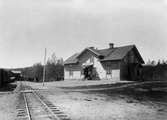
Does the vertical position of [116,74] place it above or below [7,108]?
above

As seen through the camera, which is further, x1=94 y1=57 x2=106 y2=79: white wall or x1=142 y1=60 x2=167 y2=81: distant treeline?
x1=142 y1=60 x2=167 y2=81: distant treeline

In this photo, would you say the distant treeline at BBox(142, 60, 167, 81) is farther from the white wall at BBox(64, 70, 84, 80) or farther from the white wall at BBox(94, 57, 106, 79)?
the white wall at BBox(64, 70, 84, 80)

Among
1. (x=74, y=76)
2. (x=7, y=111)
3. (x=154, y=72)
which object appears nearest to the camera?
(x=7, y=111)

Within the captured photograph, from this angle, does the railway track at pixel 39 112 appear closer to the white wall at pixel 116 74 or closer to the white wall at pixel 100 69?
the white wall at pixel 116 74

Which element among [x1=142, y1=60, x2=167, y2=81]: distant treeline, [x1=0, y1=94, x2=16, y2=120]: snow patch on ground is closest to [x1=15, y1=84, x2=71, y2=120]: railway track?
[x1=0, y1=94, x2=16, y2=120]: snow patch on ground

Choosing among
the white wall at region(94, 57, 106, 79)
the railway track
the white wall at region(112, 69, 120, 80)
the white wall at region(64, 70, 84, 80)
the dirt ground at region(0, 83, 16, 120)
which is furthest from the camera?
the white wall at region(64, 70, 84, 80)

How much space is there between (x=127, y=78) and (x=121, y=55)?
14.3ft

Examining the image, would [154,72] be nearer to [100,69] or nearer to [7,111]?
[100,69]

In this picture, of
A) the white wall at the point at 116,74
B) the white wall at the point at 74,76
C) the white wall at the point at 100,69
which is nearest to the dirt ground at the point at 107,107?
the white wall at the point at 116,74

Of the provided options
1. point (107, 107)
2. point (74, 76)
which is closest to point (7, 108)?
point (107, 107)

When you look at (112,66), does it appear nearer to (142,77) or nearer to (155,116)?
(142,77)

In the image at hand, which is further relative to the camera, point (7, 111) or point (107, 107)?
point (107, 107)

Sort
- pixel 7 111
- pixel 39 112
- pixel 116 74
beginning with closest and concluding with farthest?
A: pixel 39 112 → pixel 7 111 → pixel 116 74

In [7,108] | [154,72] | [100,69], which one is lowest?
[7,108]
